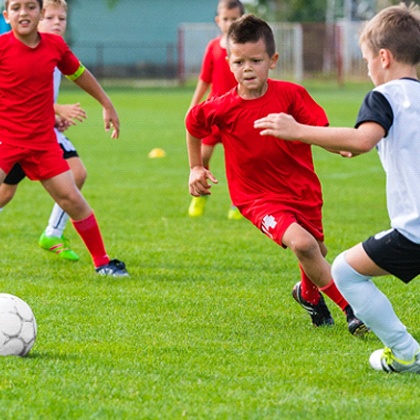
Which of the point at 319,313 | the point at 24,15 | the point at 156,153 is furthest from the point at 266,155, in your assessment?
the point at 156,153

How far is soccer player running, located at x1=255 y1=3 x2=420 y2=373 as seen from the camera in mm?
4352

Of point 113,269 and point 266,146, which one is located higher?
point 266,146

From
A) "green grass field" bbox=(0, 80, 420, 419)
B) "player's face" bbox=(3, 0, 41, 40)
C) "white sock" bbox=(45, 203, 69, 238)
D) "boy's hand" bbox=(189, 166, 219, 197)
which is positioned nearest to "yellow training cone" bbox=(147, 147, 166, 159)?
"green grass field" bbox=(0, 80, 420, 419)

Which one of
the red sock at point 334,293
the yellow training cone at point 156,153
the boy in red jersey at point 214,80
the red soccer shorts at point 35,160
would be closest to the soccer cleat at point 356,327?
the red sock at point 334,293

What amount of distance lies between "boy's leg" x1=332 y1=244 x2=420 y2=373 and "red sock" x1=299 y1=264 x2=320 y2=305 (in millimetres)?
1143

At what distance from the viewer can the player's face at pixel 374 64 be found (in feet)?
15.1

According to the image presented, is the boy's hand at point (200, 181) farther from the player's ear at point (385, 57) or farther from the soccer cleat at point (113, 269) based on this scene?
the soccer cleat at point (113, 269)

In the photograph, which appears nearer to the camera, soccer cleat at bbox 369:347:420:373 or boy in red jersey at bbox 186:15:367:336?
soccer cleat at bbox 369:347:420:373

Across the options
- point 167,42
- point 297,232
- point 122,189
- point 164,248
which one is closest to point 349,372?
point 297,232

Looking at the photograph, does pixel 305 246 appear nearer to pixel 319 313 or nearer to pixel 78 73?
pixel 319 313

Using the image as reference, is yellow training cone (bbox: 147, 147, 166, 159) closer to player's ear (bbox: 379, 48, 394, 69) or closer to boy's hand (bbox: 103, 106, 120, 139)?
boy's hand (bbox: 103, 106, 120, 139)

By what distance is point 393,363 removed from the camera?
480 centimetres

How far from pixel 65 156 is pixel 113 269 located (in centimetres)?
123

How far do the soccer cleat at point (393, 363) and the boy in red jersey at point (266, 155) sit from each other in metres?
0.73
